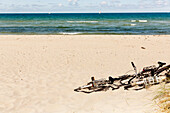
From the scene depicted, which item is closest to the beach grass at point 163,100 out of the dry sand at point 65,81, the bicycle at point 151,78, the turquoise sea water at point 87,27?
the dry sand at point 65,81

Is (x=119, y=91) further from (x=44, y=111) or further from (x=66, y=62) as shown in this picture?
(x=66, y=62)

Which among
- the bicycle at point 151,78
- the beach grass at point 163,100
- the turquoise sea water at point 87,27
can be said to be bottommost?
the beach grass at point 163,100

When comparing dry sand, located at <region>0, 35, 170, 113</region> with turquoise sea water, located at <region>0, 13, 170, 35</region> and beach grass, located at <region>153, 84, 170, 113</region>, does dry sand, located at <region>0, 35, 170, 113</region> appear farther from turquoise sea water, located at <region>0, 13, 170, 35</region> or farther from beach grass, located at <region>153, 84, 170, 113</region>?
turquoise sea water, located at <region>0, 13, 170, 35</region>

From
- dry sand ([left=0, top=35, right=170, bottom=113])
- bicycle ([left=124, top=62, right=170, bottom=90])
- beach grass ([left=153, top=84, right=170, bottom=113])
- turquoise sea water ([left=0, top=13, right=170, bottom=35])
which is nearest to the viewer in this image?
beach grass ([left=153, top=84, right=170, bottom=113])

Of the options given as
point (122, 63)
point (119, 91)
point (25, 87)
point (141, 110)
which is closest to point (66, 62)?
point (122, 63)

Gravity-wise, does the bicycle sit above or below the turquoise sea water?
below

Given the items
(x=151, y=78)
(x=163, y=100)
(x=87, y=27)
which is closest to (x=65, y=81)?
(x=151, y=78)

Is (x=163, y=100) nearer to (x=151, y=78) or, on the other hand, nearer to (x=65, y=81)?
(x=151, y=78)

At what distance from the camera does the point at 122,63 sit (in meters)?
11.0

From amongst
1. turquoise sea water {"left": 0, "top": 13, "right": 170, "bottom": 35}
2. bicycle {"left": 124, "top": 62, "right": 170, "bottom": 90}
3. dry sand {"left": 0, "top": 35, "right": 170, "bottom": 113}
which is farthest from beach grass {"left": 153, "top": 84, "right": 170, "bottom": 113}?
turquoise sea water {"left": 0, "top": 13, "right": 170, "bottom": 35}

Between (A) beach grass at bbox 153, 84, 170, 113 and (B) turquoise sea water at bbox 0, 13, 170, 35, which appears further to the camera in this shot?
(B) turquoise sea water at bbox 0, 13, 170, 35

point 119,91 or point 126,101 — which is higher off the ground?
point 119,91

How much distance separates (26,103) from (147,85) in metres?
3.47

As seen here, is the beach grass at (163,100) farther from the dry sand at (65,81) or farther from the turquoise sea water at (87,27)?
the turquoise sea water at (87,27)
